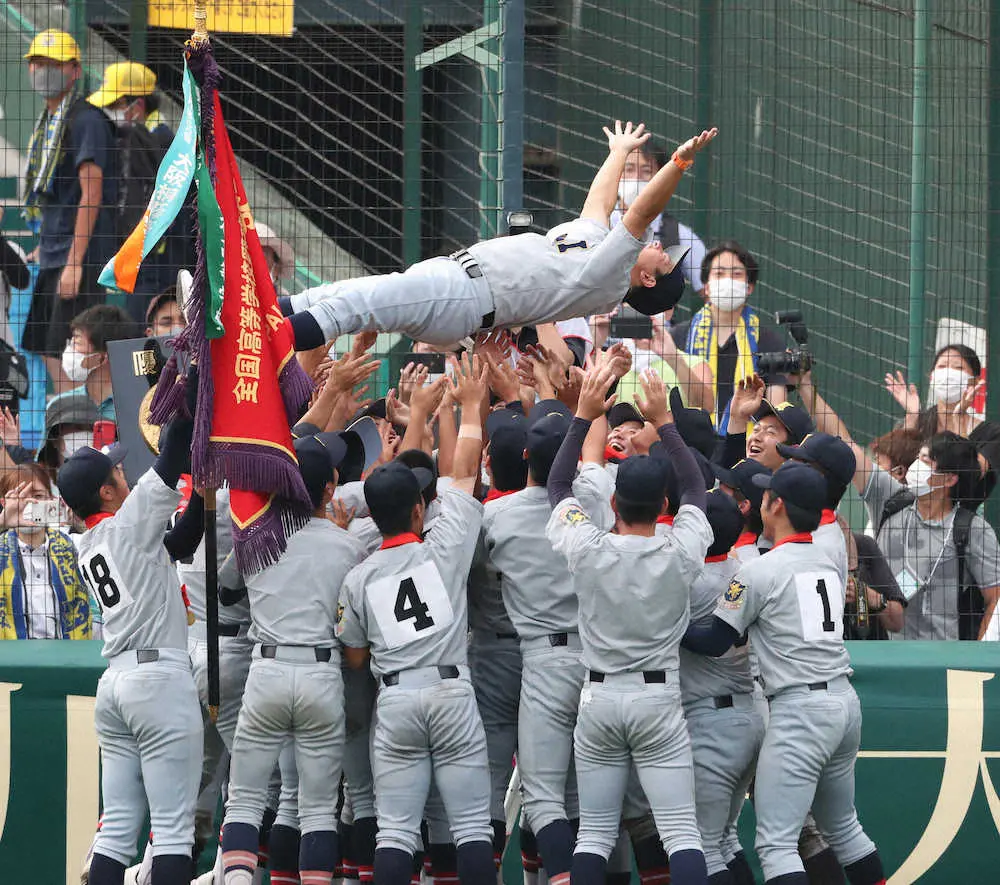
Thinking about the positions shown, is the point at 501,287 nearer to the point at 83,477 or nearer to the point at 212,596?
the point at 212,596

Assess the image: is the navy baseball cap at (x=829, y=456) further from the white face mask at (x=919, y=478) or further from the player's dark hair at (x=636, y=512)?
the white face mask at (x=919, y=478)

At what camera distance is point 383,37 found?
8.08 meters

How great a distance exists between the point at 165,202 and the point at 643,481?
6.17ft

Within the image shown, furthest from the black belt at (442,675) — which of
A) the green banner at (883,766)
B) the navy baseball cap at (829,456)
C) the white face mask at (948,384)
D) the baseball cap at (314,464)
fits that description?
the white face mask at (948,384)

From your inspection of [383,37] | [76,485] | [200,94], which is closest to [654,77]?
[383,37]

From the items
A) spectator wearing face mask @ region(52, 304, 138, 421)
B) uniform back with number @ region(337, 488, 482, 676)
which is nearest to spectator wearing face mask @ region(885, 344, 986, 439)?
uniform back with number @ region(337, 488, 482, 676)

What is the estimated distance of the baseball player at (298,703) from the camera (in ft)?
20.2

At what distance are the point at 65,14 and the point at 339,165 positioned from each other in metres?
2.05

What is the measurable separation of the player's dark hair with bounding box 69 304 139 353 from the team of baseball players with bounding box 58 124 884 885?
5.64ft

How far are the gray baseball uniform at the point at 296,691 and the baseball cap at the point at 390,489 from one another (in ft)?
1.16

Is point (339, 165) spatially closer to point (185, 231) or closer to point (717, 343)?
point (185, 231)

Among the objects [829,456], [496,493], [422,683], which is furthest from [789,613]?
[422,683]

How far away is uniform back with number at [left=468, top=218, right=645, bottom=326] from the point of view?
6.30 m

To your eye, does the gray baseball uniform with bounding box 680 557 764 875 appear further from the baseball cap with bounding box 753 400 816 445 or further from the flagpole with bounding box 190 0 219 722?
the flagpole with bounding box 190 0 219 722
